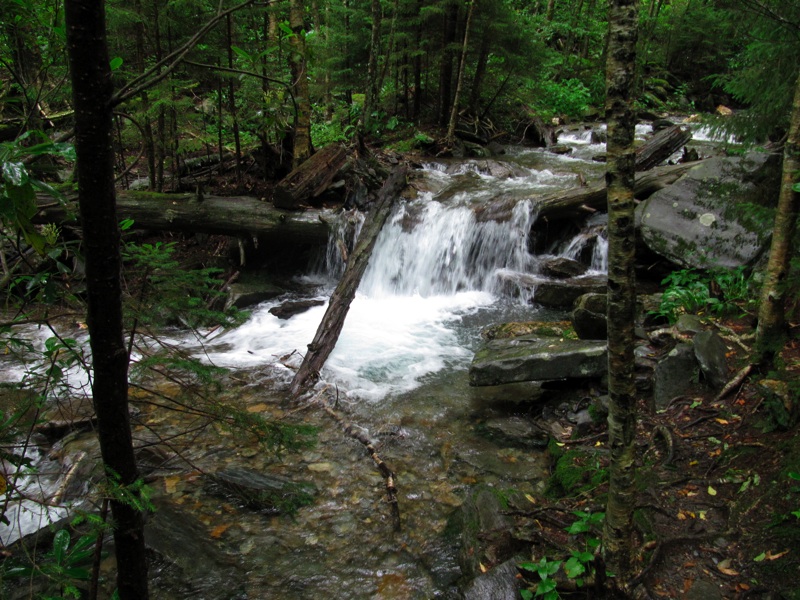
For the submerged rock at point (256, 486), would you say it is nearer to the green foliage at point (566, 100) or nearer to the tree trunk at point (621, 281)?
the tree trunk at point (621, 281)

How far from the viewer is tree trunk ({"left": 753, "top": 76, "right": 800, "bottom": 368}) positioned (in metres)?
3.99

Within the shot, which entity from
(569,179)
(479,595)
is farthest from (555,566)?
(569,179)

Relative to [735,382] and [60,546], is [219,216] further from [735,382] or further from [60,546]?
[735,382]

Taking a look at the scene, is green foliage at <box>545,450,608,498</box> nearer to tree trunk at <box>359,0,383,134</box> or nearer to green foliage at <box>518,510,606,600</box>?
green foliage at <box>518,510,606,600</box>

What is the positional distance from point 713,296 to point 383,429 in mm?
4583

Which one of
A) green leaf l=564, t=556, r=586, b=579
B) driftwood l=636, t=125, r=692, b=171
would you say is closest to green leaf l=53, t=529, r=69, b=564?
green leaf l=564, t=556, r=586, b=579

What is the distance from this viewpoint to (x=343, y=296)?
7836 millimetres

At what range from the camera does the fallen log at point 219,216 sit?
9.05m

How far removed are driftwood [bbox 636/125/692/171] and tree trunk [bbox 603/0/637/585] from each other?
30.9 feet

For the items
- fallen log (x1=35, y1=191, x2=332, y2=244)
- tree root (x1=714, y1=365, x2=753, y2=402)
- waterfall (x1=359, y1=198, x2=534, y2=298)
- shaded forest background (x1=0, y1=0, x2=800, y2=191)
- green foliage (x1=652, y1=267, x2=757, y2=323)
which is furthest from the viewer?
waterfall (x1=359, y1=198, x2=534, y2=298)

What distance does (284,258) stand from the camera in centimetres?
1090

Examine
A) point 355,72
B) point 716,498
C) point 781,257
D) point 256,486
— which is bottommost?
point 256,486

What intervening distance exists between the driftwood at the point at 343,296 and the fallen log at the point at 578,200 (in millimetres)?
Result: 2175

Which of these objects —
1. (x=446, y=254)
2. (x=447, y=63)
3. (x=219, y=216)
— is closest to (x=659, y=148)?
(x=446, y=254)
